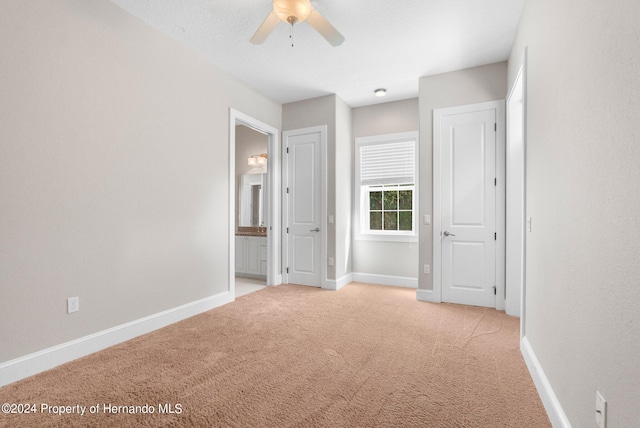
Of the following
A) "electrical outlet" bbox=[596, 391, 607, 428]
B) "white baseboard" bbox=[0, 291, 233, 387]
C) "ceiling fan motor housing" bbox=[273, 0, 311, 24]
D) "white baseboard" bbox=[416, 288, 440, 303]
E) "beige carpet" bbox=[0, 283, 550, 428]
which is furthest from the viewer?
"white baseboard" bbox=[416, 288, 440, 303]

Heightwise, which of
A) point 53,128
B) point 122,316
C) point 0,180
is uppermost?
point 53,128

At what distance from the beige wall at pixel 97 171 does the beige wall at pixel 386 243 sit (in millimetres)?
2390

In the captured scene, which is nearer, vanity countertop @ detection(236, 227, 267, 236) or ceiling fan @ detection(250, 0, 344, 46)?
ceiling fan @ detection(250, 0, 344, 46)

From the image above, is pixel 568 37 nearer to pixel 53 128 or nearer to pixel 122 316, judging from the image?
pixel 53 128

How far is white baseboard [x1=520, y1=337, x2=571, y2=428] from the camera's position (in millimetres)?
1547

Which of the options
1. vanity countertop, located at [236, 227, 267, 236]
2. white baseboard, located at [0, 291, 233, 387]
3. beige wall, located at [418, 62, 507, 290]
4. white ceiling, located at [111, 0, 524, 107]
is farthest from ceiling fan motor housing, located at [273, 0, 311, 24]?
vanity countertop, located at [236, 227, 267, 236]

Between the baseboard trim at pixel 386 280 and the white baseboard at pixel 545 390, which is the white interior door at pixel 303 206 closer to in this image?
the baseboard trim at pixel 386 280

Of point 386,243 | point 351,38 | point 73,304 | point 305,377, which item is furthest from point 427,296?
point 73,304

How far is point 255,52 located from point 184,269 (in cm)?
249

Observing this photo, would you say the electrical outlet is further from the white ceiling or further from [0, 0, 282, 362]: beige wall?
[0, 0, 282, 362]: beige wall

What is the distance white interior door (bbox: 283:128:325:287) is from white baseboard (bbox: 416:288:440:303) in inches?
56.9

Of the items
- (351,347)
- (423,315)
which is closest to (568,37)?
(351,347)

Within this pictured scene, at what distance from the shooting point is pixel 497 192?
360 centimetres

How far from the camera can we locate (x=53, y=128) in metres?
2.24
